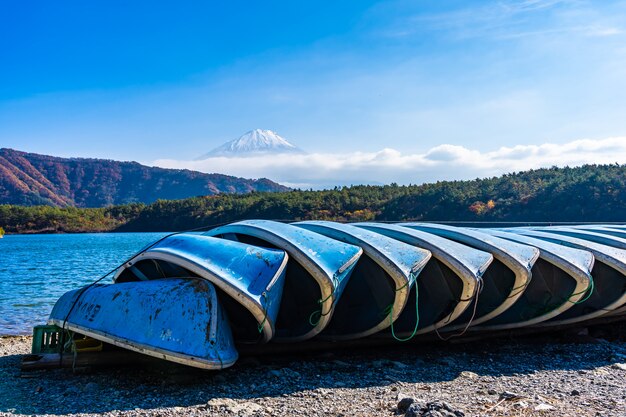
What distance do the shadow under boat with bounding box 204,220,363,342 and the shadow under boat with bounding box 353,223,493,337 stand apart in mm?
949

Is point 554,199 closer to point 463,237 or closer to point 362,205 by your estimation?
point 362,205

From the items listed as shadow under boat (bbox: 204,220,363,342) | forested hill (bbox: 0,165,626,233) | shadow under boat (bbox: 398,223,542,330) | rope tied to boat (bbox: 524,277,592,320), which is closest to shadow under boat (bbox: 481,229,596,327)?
Answer: rope tied to boat (bbox: 524,277,592,320)

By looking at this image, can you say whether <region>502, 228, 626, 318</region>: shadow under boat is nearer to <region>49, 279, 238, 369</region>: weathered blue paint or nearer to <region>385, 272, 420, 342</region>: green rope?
<region>385, 272, 420, 342</region>: green rope

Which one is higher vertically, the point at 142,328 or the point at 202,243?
the point at 202,243

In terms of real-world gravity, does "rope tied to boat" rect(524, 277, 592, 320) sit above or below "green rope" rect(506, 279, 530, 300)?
below

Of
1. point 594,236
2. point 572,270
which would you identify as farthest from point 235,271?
point 594,236

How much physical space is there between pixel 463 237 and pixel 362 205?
45.7 meters

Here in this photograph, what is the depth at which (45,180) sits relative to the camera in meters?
185

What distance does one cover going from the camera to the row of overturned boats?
5.24 metres

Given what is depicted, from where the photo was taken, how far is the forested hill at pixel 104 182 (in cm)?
17864

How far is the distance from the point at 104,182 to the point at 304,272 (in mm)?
198839

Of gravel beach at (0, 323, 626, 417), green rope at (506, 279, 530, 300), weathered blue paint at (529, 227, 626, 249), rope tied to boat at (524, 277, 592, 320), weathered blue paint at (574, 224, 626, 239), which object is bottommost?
gravel beach at (0, 323, 626, 417)

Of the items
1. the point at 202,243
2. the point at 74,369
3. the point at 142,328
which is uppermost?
the point at 202,243

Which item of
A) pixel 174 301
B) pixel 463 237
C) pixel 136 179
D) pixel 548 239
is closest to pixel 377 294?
pixel 463 237
